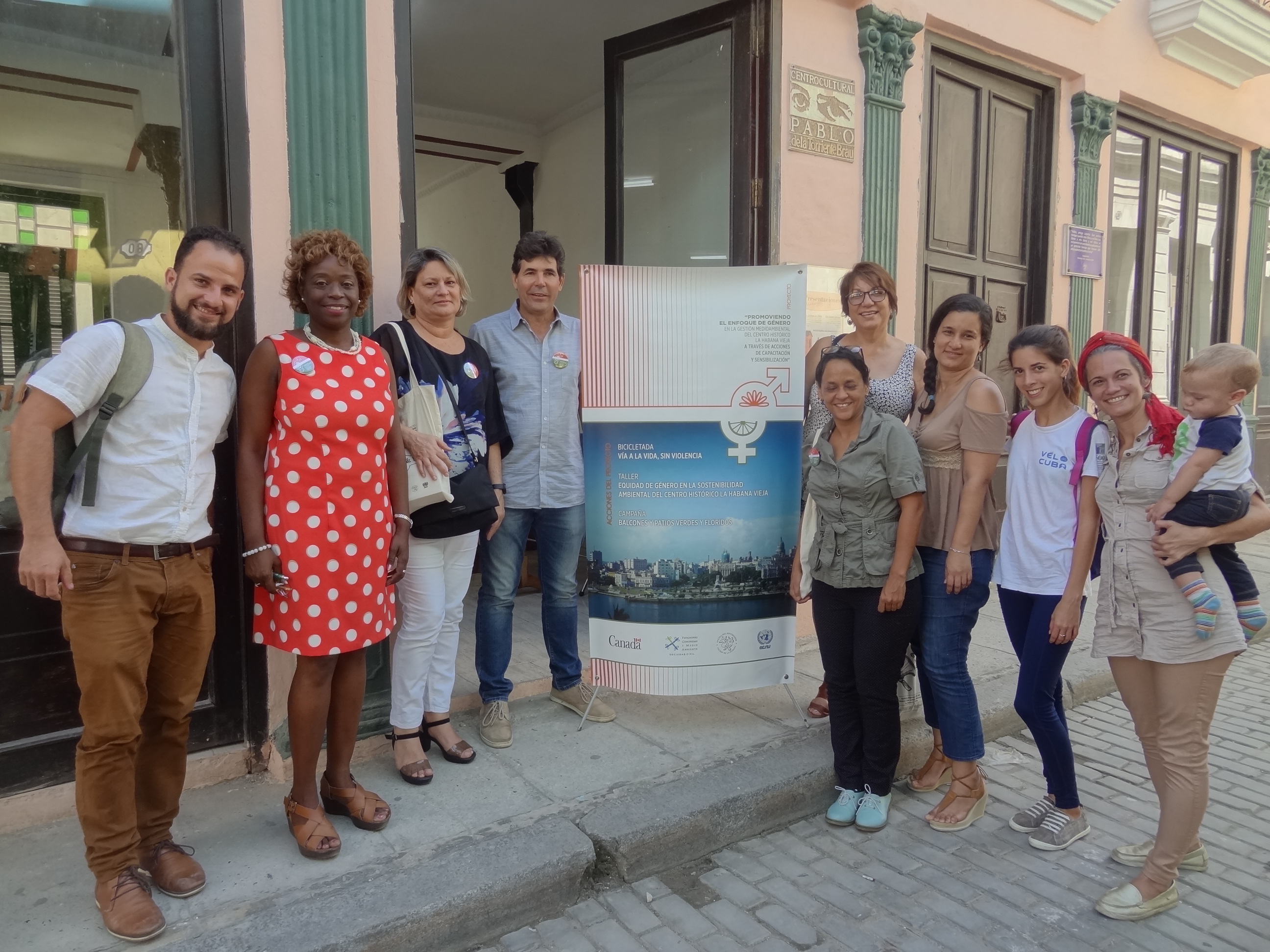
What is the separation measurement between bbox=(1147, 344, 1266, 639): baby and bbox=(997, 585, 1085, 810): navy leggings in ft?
1.42

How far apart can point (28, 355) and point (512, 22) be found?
4.13m

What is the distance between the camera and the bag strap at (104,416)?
2.11 metres

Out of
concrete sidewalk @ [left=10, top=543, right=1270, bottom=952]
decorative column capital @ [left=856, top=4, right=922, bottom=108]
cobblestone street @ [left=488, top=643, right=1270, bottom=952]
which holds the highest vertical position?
decorative column capital @ [left=856, top=4, right=922, bottom=108]

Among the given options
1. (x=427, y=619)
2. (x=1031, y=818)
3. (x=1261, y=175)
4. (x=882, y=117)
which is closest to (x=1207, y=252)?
(x=1261, y=175)

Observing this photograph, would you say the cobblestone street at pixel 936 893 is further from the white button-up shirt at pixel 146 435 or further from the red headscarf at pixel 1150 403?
the white button-up shirt at pixel 146 435

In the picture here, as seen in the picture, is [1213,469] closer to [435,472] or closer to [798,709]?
[798,709]

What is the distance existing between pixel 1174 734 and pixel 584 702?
2.18 metres

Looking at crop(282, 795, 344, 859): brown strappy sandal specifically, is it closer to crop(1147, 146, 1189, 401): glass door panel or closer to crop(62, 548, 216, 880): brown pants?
crop(62, 548, 216, 880): brown pants

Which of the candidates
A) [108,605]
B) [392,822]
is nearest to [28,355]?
[108,605]

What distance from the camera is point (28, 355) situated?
2.71 metres

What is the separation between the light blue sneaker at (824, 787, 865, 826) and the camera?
3078mm

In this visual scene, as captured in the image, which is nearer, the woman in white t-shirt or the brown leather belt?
the brown leather belt

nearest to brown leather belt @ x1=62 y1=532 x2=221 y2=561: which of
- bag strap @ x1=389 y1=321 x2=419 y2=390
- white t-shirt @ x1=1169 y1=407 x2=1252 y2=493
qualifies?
bag strap @ x1=389 y1=321 x2=419 y2=390

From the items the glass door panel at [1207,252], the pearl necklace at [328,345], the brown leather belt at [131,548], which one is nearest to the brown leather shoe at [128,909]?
the brown leather belt at [131,548]
